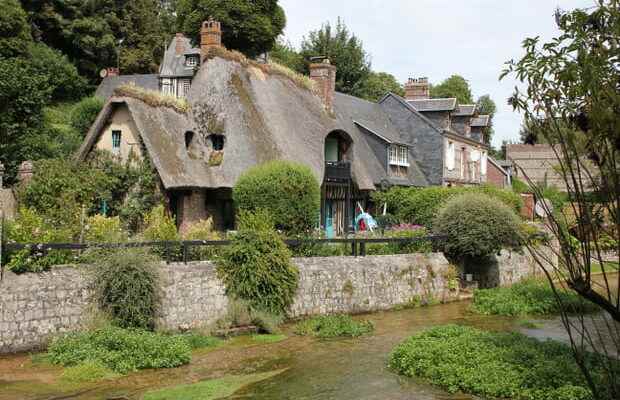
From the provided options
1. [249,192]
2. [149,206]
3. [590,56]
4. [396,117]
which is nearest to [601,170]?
[590,56]

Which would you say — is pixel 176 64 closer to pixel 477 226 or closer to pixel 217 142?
pixel 217 142

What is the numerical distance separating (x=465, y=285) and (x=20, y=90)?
19.8 metres

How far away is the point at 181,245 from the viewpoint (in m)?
16.2

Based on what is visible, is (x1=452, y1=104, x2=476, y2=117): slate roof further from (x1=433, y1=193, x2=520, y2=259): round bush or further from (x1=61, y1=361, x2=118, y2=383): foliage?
(x1=61, y1=361, x2=118, y2=383): foliage

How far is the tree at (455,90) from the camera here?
66312mm

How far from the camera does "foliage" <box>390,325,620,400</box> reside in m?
10.0

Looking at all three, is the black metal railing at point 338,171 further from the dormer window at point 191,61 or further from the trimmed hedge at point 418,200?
the dormer window at point 191,61

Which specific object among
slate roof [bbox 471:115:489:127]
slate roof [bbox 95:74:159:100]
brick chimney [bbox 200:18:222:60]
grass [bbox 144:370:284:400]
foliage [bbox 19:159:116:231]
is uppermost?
slate roof [bbox 95:74:159:100]

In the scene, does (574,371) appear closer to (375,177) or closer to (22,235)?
(22,235)

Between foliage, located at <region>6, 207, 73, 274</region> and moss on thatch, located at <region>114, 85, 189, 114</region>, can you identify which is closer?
foliage, located at <region>6, 207, 73, 274</region>

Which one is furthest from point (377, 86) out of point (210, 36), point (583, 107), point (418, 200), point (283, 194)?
point (583, 107)

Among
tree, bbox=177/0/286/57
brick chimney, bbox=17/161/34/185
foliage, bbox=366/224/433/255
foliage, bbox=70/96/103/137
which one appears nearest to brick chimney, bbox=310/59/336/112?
tree, bbox=177/0/286/57

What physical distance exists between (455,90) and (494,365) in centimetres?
5861

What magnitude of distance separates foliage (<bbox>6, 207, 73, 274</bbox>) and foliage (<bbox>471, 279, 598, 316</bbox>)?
490 inches
